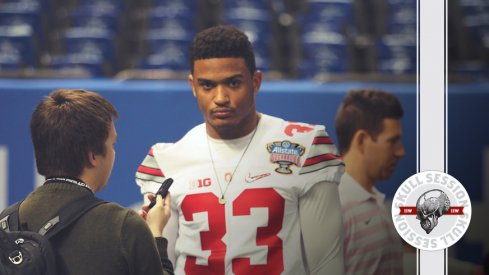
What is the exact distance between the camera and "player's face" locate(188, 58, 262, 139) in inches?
105

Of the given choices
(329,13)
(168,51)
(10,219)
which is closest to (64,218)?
(10,219)

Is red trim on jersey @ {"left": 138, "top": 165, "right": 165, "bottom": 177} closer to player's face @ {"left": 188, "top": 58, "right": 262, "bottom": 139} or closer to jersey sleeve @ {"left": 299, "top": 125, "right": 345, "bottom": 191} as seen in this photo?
player's face @ {"left": 188, "top": 58, "right": 262, "bottom": 139}

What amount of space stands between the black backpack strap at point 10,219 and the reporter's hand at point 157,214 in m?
0.38

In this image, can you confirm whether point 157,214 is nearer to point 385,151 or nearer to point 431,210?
point 385,151

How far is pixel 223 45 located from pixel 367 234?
0.76 meters

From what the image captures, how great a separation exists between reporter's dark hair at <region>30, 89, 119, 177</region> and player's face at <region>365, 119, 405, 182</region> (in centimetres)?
84

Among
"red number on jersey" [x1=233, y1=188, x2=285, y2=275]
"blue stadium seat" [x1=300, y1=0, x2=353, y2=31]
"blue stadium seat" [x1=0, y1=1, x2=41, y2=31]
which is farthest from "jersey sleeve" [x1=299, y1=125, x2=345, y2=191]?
"blue stadium seat" [x1=0, y1=1, x2=41, y2=31]

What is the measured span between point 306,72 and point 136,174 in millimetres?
652

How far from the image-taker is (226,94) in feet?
8.79

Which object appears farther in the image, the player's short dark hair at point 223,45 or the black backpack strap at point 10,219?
the player's short dark hair at point 223,45

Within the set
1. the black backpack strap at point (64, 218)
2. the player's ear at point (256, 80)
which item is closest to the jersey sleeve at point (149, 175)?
the black backpack strap at point (64, 218)

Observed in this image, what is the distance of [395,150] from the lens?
276 centimetres

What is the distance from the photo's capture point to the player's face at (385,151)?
276cm

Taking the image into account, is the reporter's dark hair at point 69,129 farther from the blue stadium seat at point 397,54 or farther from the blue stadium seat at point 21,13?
the blue stadium seat at point 397,54
